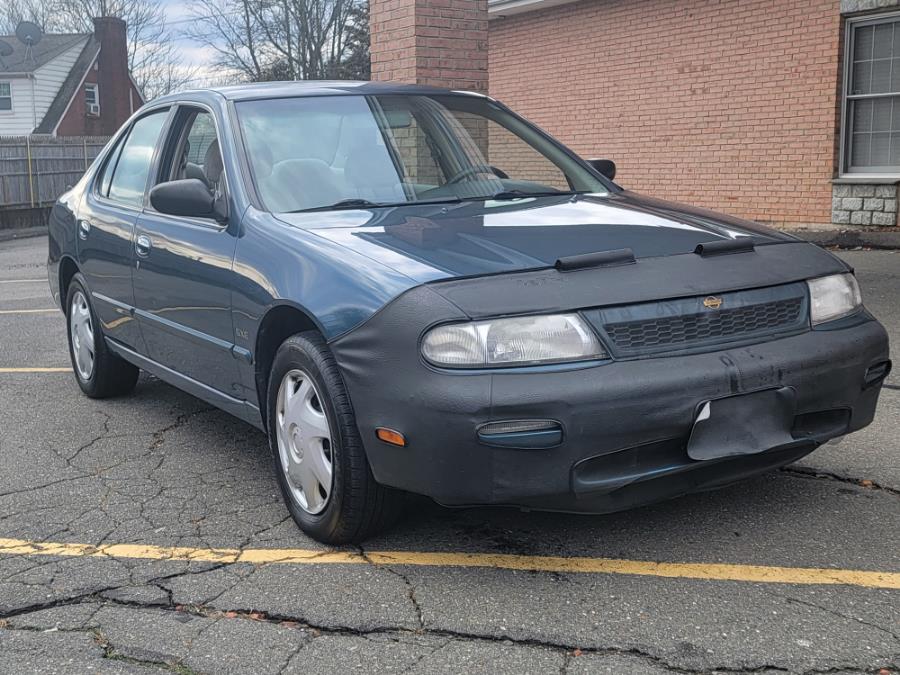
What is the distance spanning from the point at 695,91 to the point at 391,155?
10.8 m

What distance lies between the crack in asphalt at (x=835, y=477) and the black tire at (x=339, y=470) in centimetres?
169

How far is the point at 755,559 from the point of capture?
353cm

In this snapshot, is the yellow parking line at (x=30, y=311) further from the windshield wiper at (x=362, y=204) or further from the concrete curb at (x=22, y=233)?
the concrete curb at (x=22, y=233)

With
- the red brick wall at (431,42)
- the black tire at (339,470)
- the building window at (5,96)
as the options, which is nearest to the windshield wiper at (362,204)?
the black tire at (339,470)

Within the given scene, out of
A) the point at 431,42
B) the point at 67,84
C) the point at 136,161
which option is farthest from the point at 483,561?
the point at 67,84

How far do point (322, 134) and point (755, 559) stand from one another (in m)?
2.47

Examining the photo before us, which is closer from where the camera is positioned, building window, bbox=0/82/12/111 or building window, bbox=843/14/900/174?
building window, bbox=843/14/900/174

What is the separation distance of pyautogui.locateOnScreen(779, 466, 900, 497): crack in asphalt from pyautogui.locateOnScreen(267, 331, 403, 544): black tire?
5.56 ft

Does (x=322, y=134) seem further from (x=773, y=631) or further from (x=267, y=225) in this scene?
(x=773, y=631)

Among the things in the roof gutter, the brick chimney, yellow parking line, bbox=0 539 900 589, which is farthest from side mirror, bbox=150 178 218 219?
the brick chimney

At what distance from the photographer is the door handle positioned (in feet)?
16.7

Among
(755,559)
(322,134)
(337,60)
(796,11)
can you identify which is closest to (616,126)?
(796,11)

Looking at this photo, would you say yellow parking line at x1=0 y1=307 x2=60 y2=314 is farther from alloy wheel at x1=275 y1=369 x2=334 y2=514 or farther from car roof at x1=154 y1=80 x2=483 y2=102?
alloy wheel at x1=275 y1=369 x2=334 y2=514

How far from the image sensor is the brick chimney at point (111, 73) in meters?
42.6
